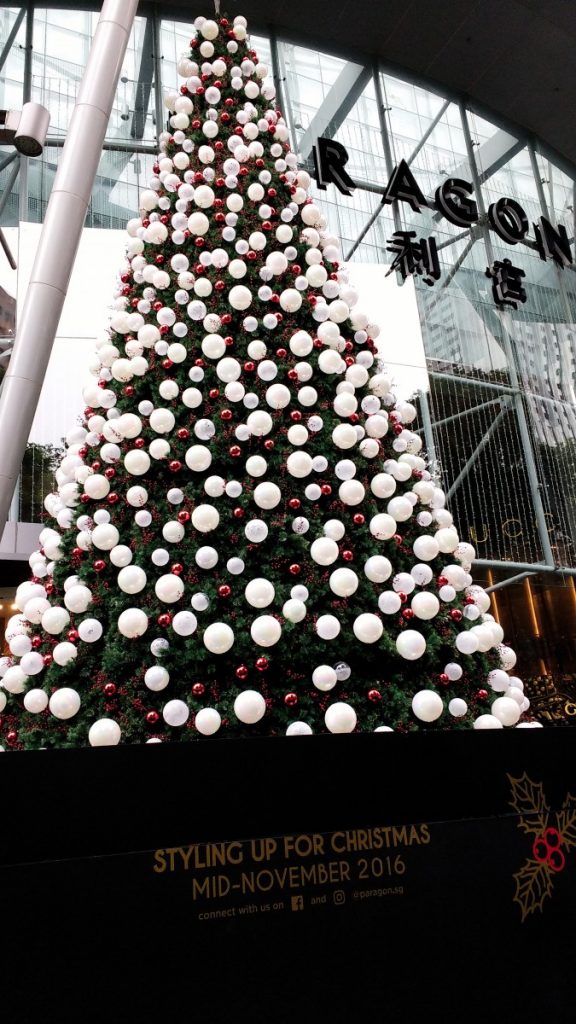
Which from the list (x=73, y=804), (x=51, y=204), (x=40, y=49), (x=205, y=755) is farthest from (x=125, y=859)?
(x=40, y=49)

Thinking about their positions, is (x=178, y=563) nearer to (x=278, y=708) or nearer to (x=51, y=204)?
(x=278, y=708)

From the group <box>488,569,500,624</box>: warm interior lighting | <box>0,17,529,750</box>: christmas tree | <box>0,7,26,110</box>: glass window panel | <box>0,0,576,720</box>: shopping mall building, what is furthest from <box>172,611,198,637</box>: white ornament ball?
<box>0,7,26,110</box>: glass window panel

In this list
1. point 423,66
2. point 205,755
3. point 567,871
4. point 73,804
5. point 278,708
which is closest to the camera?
point 73,804

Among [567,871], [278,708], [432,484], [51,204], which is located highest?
[51,204]

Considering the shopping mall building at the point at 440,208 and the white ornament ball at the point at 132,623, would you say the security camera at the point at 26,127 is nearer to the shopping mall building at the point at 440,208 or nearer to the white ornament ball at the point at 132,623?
the white ornament ball at the point at 132,623

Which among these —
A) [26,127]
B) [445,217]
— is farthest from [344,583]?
[445,217]

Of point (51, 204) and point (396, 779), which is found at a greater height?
point (51, 204)

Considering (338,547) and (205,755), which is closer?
(205,755)

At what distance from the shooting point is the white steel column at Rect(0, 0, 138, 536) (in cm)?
308

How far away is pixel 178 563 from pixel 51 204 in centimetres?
189

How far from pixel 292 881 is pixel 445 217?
1129 cm

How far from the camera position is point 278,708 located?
273 cm

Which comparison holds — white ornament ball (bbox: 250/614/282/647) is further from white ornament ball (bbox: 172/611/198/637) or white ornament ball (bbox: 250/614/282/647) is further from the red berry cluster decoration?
the red berry cluster decoration

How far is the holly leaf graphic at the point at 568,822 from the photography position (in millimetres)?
2006
